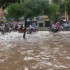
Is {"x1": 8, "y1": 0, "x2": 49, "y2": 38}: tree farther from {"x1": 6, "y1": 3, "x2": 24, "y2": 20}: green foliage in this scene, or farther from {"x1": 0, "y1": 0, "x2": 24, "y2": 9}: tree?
{"x1": 0, "y1": 0, "x2": 24, "y2": 9}: tree

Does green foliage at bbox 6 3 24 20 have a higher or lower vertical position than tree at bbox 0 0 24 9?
lower

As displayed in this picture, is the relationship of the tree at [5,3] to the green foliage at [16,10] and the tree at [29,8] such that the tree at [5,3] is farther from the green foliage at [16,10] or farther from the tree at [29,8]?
the tree at [29,8]

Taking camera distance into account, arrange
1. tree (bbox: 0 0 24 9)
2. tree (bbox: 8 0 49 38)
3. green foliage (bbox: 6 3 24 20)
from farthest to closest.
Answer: green foliage (bbox: 6 3 24 20)
tree (bbox: 8 0 49 38)
tree (bbox: 0 0 24 9)

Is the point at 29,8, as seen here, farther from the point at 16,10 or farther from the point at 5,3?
the point at 5,3

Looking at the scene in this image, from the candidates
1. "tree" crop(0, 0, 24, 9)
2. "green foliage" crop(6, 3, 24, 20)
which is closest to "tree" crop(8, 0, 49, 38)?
"green foliage" crop(6, 3, 24, 20)

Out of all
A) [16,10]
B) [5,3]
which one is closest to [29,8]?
[16,10]

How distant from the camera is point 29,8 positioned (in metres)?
30.6

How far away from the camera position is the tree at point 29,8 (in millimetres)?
30594

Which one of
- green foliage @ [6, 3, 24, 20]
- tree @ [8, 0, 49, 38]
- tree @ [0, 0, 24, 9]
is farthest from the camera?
green foliage @ [6, 3, 24, 20]

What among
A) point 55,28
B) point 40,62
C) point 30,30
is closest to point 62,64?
point 40,62

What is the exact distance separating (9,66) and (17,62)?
1.03 meters

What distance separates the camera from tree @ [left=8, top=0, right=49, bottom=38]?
30.6 meters

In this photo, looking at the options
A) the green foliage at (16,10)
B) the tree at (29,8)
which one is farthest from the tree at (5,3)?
the tree at (29,8)

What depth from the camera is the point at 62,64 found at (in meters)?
12.1
